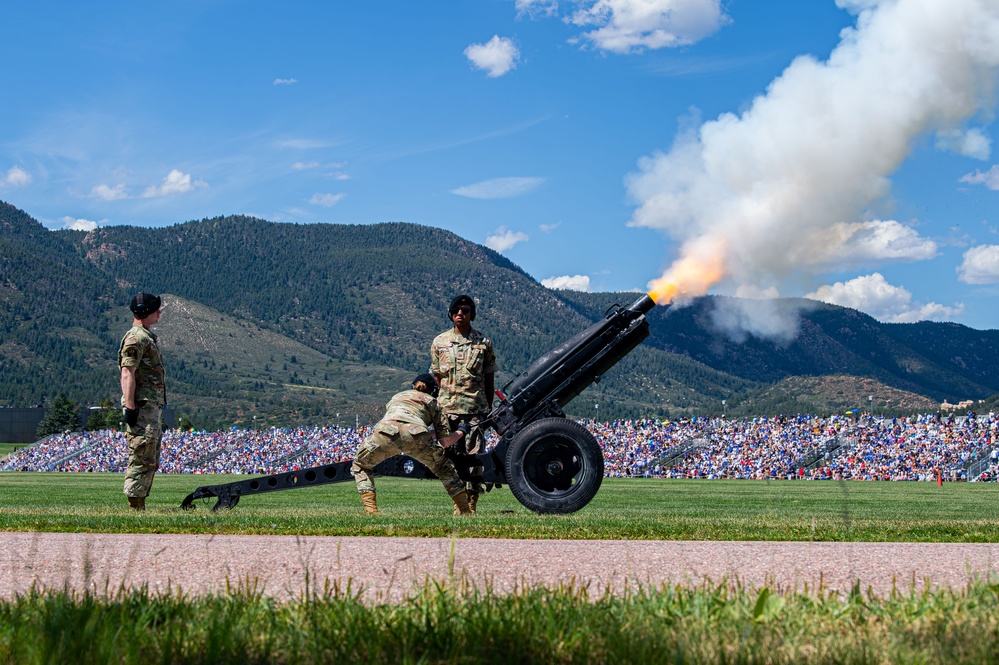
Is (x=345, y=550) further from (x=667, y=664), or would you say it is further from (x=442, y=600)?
(x=667, y=664)

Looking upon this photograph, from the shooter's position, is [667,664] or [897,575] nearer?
[667,664]

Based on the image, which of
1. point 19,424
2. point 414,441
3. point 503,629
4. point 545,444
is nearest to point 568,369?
point 545,444

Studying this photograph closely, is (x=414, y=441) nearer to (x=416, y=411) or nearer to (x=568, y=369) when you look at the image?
(x=416, y=411)

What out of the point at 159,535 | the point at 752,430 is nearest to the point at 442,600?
the point at 159,535

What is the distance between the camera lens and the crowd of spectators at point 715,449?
4347 cm

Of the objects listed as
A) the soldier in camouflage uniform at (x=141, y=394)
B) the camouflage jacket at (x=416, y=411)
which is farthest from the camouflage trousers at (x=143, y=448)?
the camouflage jacket at (x=416, y=411)

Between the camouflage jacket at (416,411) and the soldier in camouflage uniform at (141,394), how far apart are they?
7.74 ft

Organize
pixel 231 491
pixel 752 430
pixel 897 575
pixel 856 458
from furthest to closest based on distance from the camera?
pixel 752 430, pixel 856 458, pixel 231 491, pixel 897 575

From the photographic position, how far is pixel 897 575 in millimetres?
5398

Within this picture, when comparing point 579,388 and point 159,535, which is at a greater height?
point 579,388

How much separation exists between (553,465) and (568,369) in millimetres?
1108

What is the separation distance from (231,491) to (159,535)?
389 cm

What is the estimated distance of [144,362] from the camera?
35.0 ft

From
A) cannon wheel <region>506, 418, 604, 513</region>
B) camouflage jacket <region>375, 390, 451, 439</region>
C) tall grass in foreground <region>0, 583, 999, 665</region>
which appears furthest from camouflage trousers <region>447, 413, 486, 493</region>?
tall grass in foreground <region>0, 583, 999, 665</region>
